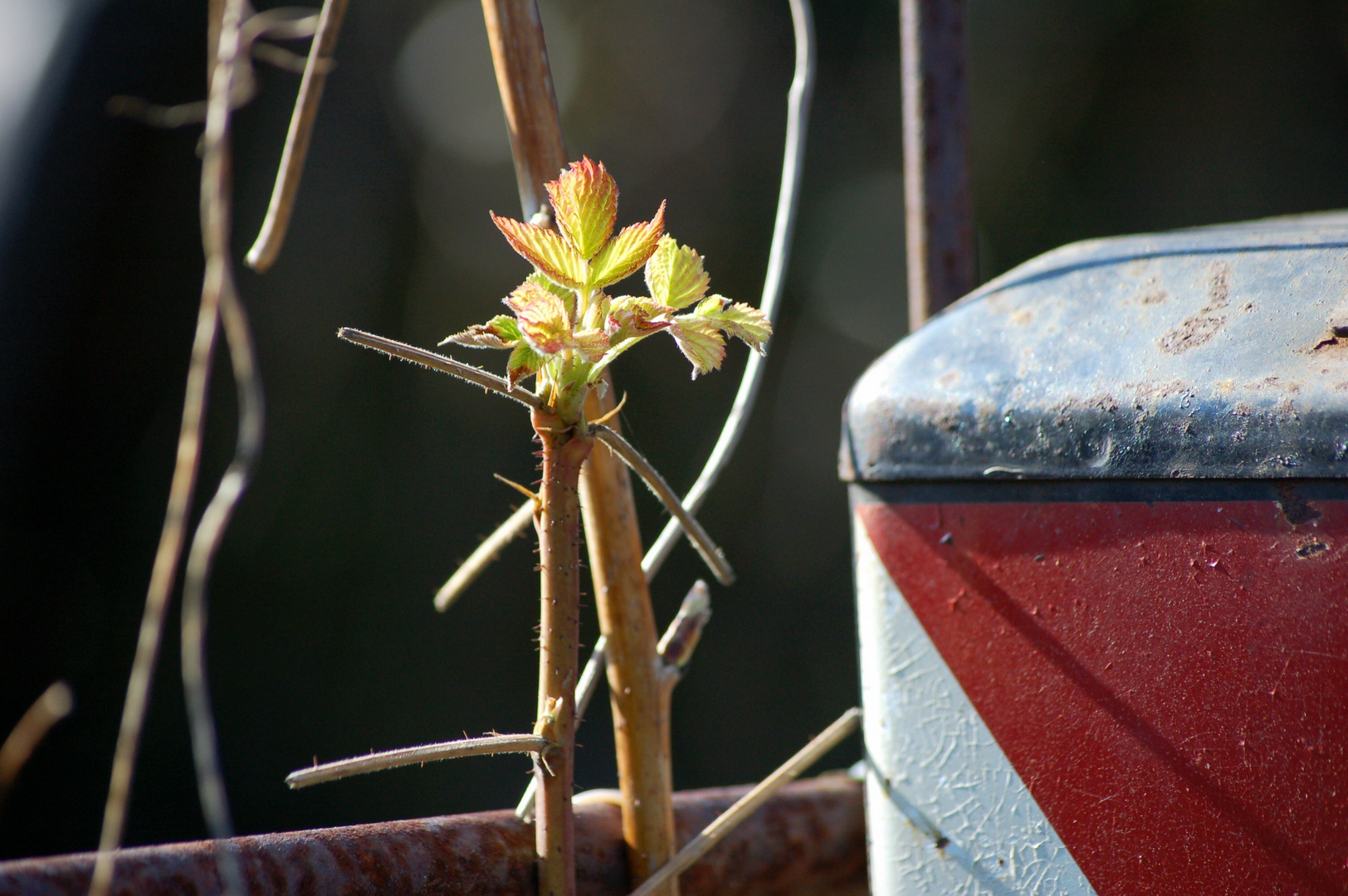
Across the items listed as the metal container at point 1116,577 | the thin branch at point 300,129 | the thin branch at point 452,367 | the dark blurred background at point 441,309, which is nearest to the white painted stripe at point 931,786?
the metal container at point 1116,577

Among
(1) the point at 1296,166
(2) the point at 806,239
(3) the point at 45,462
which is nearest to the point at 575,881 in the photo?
(3) the point at 45,462

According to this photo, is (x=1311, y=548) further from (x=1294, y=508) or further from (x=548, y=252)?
(x=548, y=252)

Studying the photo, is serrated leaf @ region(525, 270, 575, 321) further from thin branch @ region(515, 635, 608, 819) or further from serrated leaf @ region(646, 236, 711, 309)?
thin branch @ region(515, 635, 608, 819)

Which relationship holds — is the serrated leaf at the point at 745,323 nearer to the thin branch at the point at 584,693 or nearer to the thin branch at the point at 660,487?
the thin branch at the point at 660,487

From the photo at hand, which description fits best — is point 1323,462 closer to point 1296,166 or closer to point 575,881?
point 575,881

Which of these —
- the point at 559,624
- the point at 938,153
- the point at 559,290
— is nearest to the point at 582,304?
the point at 559,290

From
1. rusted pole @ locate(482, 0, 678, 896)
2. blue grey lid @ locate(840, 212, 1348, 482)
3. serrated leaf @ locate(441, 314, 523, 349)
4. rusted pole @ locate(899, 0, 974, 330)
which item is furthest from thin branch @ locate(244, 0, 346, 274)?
rusted pole @ locate(899, 0, 974, 330)
